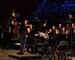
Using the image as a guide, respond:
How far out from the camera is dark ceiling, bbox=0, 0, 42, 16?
20.4 m

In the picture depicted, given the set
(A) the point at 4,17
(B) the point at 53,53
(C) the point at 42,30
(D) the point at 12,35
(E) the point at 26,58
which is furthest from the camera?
(A) the point at 4,17

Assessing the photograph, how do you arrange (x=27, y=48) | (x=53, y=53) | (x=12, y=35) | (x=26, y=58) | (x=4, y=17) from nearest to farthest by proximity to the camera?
(x=53, y=53), (x=26, y=58), (x=27, y=48), (x=12, y=35), (x=4, y=17)

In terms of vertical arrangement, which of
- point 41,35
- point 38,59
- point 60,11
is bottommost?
point 38,59

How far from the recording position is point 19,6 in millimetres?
20781

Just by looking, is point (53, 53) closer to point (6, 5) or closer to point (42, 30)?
point (42, 30)

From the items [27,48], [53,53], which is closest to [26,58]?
[53,53]

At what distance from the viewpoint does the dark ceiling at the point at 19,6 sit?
20.4 metres

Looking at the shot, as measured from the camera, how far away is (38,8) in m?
20.5

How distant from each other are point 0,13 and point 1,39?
3.64m

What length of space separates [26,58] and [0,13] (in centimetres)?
856

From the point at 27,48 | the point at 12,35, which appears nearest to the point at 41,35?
the point at 27,48

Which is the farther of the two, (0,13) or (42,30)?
(0,13)

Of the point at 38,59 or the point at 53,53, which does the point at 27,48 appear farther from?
the point at 53,53

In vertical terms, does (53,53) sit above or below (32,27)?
below
